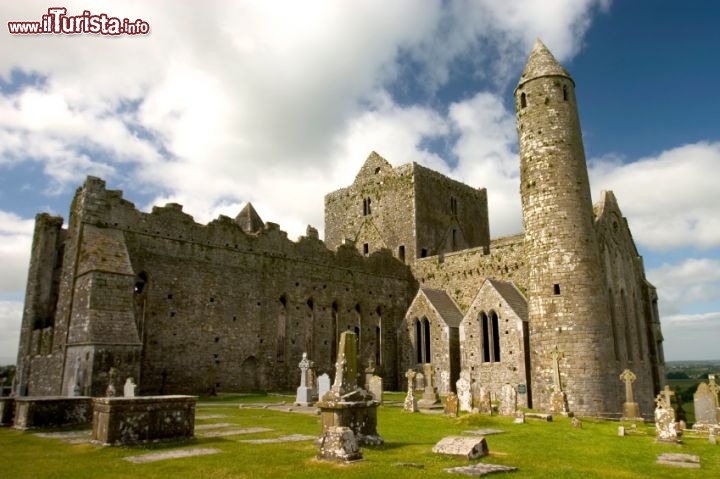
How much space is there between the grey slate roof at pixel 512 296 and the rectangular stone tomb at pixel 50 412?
17.9 m

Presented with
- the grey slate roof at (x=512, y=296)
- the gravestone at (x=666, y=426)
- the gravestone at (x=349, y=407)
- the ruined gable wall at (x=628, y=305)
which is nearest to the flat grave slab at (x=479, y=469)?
the gravestone at (x=349, y=407)

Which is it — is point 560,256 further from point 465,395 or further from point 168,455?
point 168,455

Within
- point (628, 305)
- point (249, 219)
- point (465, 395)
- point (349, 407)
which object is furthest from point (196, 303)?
point (628, 305)

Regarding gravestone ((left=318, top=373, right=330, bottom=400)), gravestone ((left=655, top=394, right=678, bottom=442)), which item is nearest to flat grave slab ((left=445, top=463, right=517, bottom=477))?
gravestone ((left=655, top=394, right=678, bottom=442))

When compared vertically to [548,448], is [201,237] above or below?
above

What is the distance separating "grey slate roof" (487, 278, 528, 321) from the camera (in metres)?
24.8

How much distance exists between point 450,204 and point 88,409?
2910cm

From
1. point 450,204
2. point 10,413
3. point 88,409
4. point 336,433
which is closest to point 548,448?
point 336,433

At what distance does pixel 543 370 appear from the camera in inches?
862

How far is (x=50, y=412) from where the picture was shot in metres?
12.9

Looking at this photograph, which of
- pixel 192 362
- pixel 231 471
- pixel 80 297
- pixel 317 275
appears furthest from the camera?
pixel 317 275

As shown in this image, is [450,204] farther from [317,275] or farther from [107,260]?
[107,260]

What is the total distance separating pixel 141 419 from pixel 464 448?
6.11m

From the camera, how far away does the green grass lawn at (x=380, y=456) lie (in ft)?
25.6
